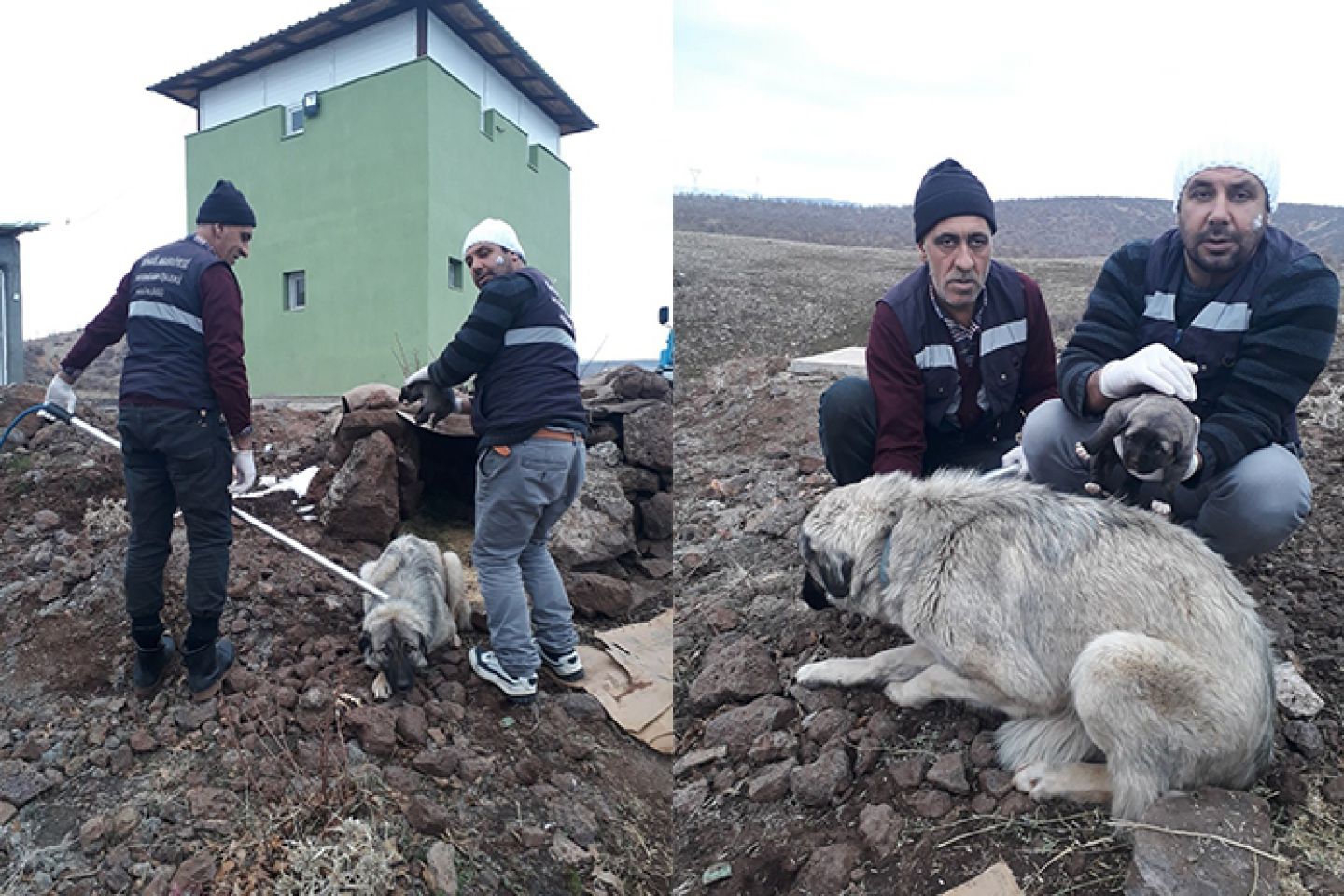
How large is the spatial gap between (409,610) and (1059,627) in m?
2.19

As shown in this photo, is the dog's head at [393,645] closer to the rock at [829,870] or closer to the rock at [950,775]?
the rock at [829,870]

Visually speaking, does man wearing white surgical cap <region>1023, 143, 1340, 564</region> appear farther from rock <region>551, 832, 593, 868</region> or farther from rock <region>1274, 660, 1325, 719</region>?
rock <region>551, 832, 593, 868</region>

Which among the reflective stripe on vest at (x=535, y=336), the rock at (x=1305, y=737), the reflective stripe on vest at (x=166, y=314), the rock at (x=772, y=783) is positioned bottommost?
the rock at (x=772, y=783)

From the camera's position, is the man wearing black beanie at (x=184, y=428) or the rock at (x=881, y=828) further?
the man wearing black beanie at (x=184, y=428)

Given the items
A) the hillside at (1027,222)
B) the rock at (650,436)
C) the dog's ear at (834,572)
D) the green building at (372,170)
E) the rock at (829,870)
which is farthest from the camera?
the rock at (650,436)

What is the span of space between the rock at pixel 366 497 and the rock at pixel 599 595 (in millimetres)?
844

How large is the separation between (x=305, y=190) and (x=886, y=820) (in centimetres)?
336

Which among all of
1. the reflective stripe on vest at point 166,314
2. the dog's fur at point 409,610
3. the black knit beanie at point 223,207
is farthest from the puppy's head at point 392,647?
the black knit beanie at point 223,207

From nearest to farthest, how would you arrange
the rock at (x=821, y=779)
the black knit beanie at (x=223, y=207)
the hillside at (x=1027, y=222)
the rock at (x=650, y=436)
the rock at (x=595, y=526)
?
1. the rock at (x=821, y=779)
2. the hillside at (x=1027, y=222)
3. the black knit beanie at (x=223, y=207)
4. the rock at (x=595, y=526)
5. the rock at (x=650, y=436)

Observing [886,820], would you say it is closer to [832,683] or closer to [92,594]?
[832,683]

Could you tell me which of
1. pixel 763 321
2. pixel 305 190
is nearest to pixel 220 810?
pixel 305 190

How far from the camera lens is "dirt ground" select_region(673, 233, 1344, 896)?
4.90ft

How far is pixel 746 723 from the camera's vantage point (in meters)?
2.11

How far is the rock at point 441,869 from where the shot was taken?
1.85 m
